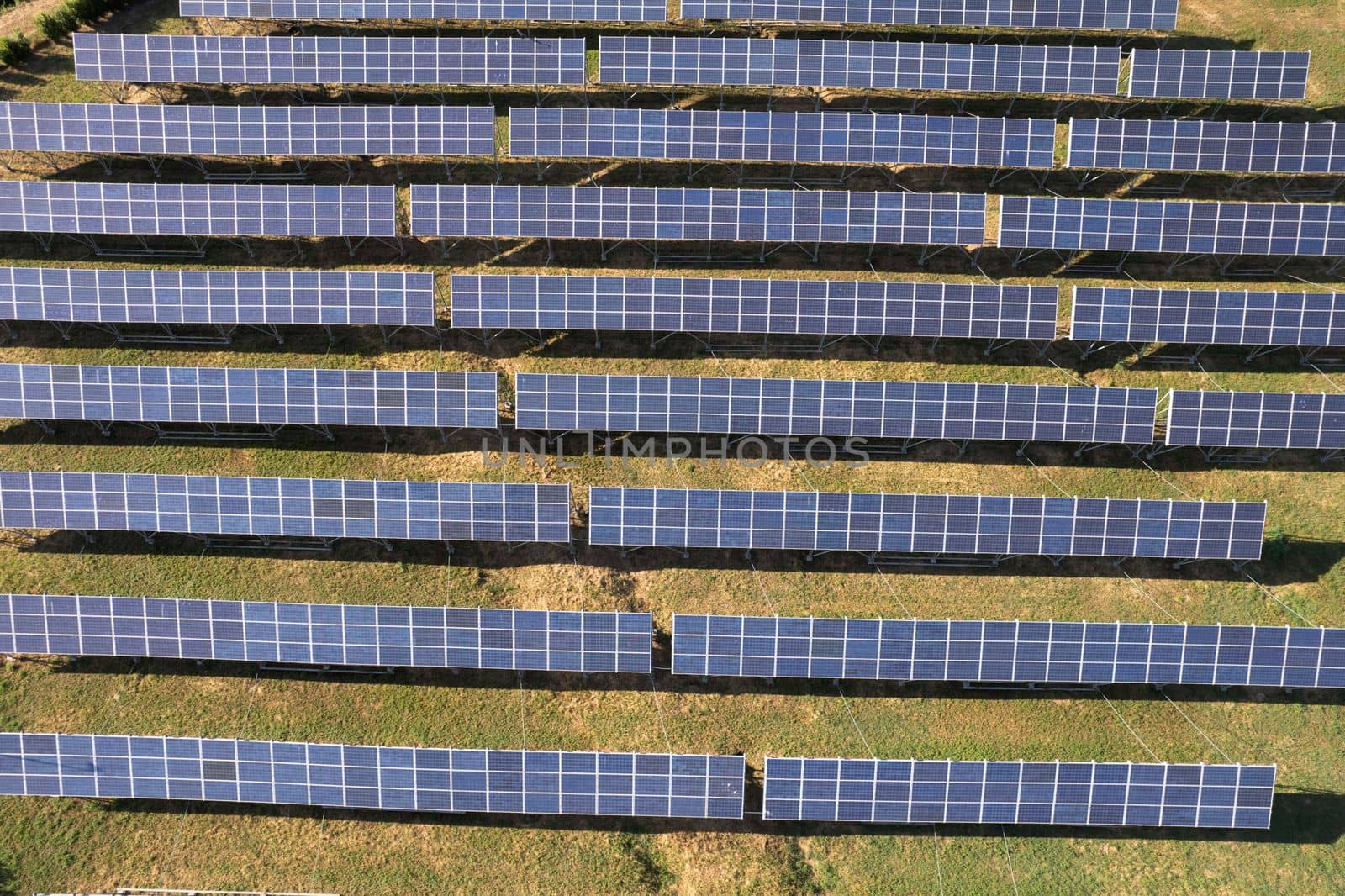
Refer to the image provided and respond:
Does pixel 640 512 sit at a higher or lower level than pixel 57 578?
higher

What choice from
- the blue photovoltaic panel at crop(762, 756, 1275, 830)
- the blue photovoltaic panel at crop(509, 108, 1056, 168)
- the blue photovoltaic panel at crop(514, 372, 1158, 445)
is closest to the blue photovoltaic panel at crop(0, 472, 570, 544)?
the blue photovoltaic panel at crop(514, 372, 1158, 445)

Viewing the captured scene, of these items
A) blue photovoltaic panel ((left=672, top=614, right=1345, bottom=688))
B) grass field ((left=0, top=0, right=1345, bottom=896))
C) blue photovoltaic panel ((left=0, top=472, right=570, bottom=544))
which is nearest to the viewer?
grass field ((left=0, top=0, right=1345, bottom=896))

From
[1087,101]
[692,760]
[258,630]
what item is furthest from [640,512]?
[1087,101]

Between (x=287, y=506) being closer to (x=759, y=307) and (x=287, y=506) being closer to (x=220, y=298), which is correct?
(x=220, y=298)

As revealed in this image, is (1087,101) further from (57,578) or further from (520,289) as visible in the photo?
(57,578)

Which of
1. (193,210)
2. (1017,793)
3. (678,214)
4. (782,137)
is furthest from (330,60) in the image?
(1017,793)

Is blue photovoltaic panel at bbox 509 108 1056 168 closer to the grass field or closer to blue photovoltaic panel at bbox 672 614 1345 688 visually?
the grass field
